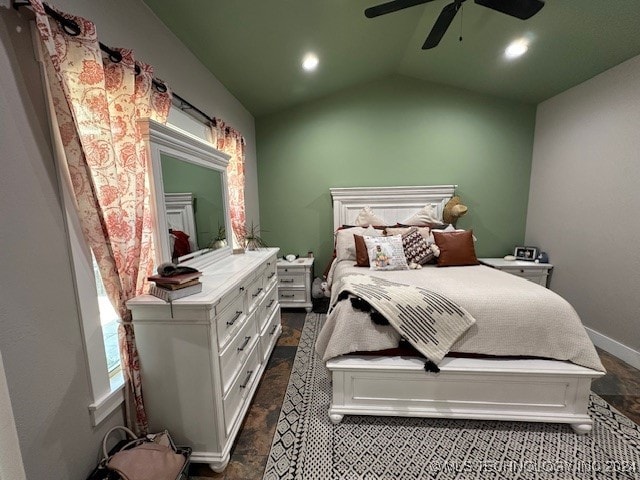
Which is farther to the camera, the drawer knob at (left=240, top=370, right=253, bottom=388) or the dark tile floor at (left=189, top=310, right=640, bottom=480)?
the drawer knob at (left=240, top=370, right=253, bottom=388)

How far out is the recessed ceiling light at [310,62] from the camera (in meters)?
→ 2.59

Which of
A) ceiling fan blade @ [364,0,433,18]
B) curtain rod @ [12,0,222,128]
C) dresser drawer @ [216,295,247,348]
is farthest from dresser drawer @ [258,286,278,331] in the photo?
ceiling fan blade @ [364,0,433,18]

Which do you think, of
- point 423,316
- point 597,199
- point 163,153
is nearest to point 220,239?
point 163,153

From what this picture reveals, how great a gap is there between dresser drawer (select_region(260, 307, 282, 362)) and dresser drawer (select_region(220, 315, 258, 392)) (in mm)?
202

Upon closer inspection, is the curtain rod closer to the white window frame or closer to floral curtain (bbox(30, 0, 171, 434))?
floral curtain (bbox(30, 0, 171, 434))

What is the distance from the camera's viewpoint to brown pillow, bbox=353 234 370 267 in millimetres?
2840

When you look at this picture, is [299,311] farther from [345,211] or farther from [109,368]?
[109,368]

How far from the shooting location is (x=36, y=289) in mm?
1021

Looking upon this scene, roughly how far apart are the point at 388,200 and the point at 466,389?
7.80ft

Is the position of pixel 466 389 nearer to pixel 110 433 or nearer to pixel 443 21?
pixel 110 433

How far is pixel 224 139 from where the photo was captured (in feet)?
8.32

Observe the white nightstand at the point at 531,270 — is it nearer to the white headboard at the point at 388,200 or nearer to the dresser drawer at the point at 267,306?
the white headboard at the point at 388,200

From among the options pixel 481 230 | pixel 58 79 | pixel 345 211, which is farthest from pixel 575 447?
pixel 58 79

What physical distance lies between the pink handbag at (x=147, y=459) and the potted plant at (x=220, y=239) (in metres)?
1.30
